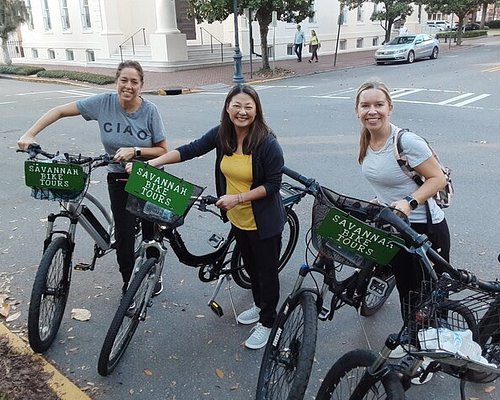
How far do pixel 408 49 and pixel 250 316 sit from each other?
80.8 feet

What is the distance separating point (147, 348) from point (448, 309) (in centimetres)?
222

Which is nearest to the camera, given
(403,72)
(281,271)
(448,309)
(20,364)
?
(448,309)

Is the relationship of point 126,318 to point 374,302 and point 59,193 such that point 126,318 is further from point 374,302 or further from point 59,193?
point 374,302

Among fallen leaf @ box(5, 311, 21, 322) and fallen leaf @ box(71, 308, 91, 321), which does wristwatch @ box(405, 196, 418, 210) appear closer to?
fallen leaf @ box(71, 308, 91, 321)

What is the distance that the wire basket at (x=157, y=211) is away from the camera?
118 inches

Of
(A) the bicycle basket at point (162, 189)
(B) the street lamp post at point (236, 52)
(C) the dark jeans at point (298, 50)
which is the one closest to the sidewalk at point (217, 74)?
(C) the dark jeans at point (298, 50)

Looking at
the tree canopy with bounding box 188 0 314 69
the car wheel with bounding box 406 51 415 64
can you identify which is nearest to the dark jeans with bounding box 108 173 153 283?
the tree canopy with bounding box 188 0 314 69

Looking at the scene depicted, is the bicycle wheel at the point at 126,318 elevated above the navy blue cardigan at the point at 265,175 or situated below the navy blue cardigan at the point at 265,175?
below

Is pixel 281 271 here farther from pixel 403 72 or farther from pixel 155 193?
pixel 403 72

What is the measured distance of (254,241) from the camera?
3.26 m

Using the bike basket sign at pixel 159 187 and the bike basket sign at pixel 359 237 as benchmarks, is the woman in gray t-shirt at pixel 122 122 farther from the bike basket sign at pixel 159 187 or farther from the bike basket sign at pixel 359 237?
the bike basket sign at pixel 359 237

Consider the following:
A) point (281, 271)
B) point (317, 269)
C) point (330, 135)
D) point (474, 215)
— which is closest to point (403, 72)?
point (330, 135)

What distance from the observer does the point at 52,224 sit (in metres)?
3.47

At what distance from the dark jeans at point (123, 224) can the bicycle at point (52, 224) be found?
0.20 meters
